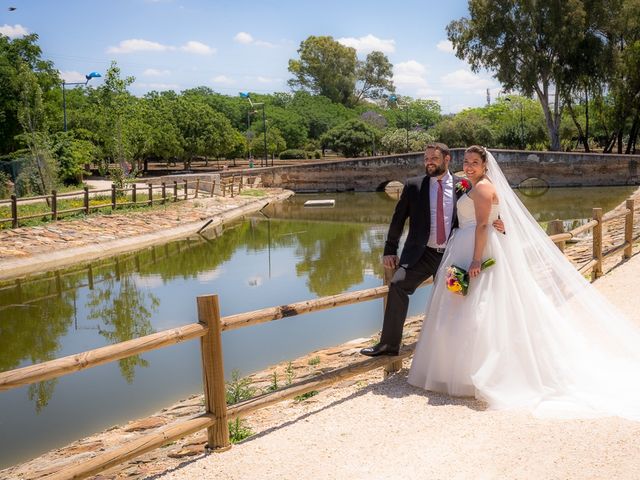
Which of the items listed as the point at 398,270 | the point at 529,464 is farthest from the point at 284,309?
the point at 529,464

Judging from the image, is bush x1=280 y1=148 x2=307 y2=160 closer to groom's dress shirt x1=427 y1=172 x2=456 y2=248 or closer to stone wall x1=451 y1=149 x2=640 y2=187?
stone wall x1=451 y1=149 x2=640 y2=187

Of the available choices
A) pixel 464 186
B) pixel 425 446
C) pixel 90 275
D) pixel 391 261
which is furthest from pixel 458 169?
pixel 425 446

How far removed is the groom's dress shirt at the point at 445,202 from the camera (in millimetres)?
4969

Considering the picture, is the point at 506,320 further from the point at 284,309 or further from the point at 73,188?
the point at 73,188

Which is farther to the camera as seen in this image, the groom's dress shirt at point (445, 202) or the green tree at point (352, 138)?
the green tree at point (352, 138)

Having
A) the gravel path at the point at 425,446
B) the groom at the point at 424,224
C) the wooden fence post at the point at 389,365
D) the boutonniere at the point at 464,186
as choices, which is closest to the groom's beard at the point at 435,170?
the groom at the point at 424,224

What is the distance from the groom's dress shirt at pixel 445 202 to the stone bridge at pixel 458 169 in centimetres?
3383

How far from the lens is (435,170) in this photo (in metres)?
4.90

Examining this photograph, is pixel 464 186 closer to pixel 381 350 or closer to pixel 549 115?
pixel 381 350

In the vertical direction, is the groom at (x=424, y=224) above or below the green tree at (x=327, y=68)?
below

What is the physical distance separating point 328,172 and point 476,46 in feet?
37.7

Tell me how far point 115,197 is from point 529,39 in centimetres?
2507

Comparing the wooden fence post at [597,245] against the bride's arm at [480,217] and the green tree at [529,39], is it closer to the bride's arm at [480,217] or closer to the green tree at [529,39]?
the bride's arm at [480,217]

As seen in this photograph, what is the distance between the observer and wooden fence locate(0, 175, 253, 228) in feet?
62.8
